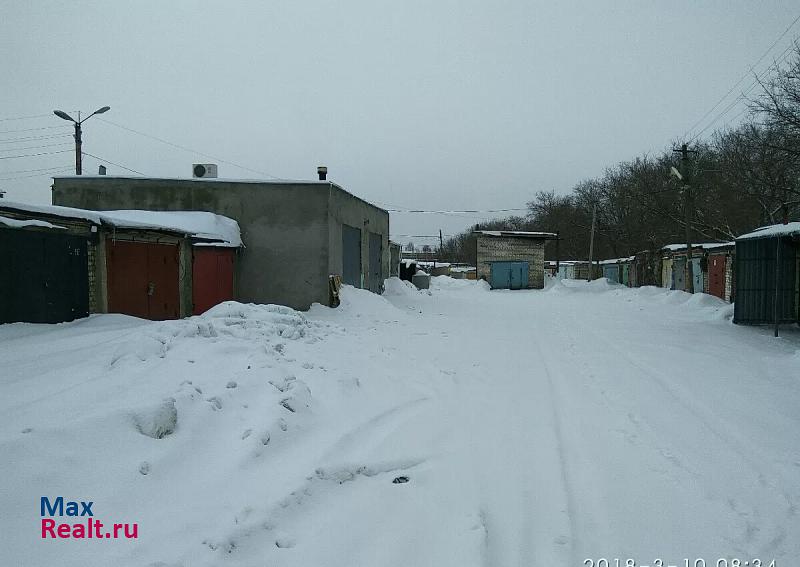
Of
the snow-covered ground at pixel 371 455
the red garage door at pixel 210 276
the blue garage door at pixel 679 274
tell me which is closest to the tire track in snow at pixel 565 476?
the snow-covered ground at pixel 371 455

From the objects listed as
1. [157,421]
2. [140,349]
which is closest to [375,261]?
[140,349]

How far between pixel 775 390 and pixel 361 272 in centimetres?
1425

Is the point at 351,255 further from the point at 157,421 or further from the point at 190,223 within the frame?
the point at 157,421

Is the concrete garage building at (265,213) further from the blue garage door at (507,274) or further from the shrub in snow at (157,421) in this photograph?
the blue garage door at (507,274)

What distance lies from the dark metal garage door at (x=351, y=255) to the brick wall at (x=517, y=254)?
25805mm

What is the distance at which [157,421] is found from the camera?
4262mm

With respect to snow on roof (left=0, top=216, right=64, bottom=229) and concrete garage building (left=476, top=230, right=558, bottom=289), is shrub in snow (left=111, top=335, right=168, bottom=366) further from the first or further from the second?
concrete garage building (left=476, top=230, right=558, bottom=289)

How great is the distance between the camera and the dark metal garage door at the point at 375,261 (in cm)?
2144

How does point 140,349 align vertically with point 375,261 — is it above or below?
below

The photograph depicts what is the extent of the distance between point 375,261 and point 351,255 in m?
3.82

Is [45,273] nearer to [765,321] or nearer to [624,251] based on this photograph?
[765,321]

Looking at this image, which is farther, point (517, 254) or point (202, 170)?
point (517, 254)

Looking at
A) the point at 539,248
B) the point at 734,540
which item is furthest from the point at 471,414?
the point at 539,248

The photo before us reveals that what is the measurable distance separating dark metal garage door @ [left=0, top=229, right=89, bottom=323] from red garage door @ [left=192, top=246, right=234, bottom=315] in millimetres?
4658
